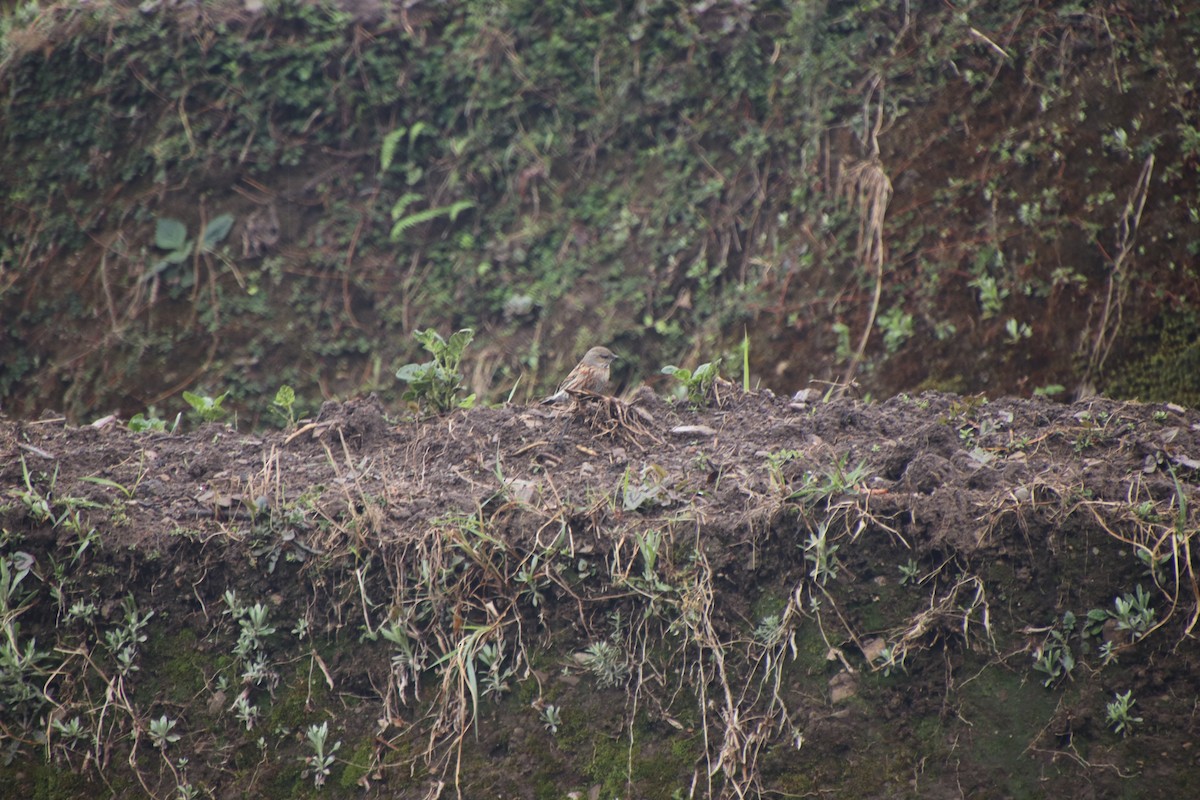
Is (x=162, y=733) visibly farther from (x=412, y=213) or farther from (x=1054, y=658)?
(x=412, y=213)

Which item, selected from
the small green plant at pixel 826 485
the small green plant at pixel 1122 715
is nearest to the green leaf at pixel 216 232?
the small green plant at pixel 826 485

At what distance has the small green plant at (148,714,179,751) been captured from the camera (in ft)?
10.9

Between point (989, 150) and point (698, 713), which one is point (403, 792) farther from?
point (989, 150)

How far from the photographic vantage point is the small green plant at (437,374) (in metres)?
4.29

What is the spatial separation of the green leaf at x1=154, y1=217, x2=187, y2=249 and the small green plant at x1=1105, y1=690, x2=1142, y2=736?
657 cm

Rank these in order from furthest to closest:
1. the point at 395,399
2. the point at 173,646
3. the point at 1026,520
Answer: the point at 395,399
the point at 173,646
the point at 1026,520

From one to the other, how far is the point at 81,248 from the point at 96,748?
5146mm

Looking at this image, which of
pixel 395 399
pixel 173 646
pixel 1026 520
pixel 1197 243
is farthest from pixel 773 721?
pixel 395 399

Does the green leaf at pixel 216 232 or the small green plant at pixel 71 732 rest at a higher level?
the small green plant at pixel 71 732

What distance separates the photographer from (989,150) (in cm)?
615

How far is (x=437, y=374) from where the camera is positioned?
4289 millimetres

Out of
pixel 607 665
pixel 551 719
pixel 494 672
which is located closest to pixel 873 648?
pixel 607 665

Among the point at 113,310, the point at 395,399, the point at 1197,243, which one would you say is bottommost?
the point at 395,399

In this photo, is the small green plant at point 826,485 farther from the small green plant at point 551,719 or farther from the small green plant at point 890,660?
the small green plant at point 551,719
